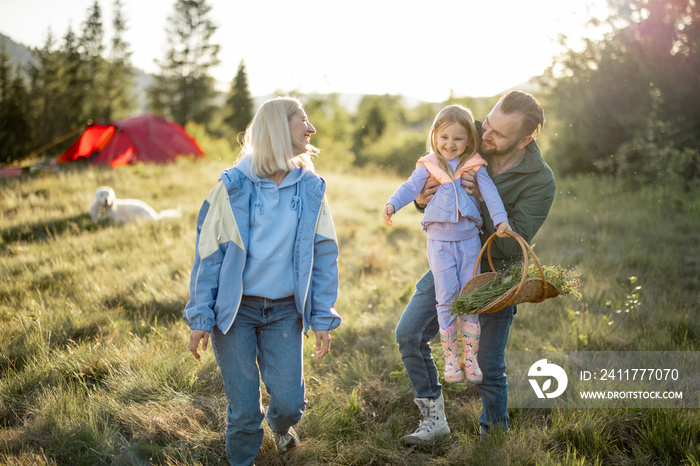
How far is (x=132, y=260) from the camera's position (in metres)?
6.37

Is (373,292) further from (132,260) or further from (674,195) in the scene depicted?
(674,195)

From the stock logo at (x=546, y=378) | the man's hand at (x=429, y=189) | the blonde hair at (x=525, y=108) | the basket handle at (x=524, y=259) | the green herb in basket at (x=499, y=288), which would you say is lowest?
the stock logo at (x=546, y=378)

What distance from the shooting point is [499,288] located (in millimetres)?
2602

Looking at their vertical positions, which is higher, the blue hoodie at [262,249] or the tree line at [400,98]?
the tree line at [400,98]

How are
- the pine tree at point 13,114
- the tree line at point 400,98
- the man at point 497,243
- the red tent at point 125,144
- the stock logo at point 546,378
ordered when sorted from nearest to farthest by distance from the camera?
1. the man at point 497,243
2. the stock logo at point 546,378
3. the tree line at point 400,98
4. the red tent at point 125,144
5. the pine tree at point 13,114

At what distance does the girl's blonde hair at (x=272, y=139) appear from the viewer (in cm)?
265

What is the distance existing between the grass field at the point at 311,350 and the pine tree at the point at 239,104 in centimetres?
2497

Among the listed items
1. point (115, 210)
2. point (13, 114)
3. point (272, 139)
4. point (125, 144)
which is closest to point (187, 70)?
point (13, 114)

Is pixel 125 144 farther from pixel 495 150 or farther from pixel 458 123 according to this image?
pixel 495 150

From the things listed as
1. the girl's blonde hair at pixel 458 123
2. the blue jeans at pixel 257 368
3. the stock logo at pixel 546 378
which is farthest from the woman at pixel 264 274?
the stock logo at pixel 546 378

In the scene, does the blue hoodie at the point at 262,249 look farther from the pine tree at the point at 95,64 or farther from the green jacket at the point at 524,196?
the pine tree at the point at 95,64

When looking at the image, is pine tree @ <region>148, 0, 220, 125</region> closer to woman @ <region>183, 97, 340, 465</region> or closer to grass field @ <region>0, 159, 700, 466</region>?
grass field @ <region>0, 159, 700, 466</region>

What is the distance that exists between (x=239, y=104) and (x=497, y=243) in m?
32.2

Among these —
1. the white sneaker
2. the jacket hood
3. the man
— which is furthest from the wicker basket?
the white sneaker
